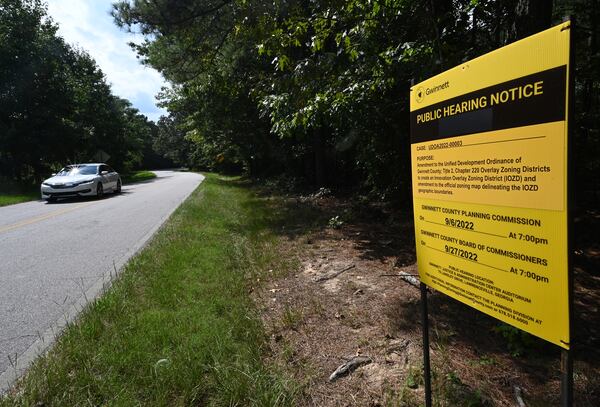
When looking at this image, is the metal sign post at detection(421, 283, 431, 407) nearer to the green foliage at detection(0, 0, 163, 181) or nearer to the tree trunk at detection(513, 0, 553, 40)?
the tree trunk at detection(513, 0, 553, 40)

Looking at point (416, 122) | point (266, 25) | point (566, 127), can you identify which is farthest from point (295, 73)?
point (566, 127)

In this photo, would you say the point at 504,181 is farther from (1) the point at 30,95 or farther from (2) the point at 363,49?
(1) the point at 30,95

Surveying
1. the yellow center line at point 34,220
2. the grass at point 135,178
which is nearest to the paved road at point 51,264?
the yellow center line at point 34,220

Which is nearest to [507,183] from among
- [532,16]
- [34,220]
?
[532,16]

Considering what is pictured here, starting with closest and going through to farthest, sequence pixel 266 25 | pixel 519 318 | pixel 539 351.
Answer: pixel 519 318, pixel 539 351, pixel 266 25

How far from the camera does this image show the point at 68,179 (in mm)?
15852

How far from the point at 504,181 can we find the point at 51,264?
6.58 m

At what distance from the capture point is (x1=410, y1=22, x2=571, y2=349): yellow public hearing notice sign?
1534 millimetres

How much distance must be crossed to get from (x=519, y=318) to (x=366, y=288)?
2971 millimetres

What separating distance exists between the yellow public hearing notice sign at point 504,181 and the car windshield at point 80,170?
58.8 feet

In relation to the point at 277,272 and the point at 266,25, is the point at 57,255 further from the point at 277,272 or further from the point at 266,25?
the point at 266,25

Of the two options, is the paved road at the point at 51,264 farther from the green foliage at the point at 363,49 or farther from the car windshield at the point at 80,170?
the car windshield at the point at 80,170

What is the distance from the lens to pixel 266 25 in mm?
5949

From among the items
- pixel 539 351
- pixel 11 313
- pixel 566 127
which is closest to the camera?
pixel 566 127
